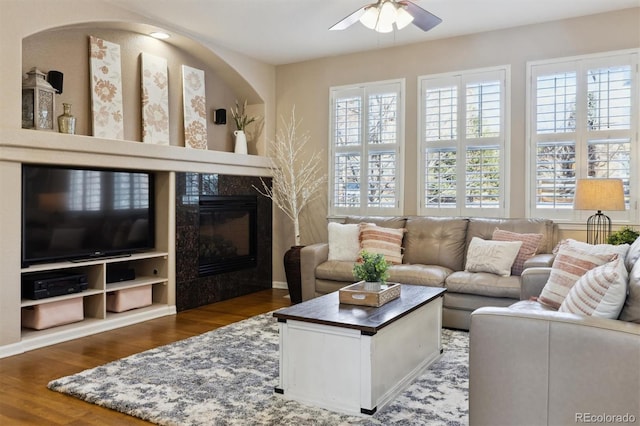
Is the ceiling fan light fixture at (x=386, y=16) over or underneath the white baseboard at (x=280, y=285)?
over

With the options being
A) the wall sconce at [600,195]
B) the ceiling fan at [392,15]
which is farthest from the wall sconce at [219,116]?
the wall sconce at [600,195]

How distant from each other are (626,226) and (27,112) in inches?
202

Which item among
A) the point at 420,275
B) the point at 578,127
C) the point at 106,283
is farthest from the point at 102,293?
the point at 578,127

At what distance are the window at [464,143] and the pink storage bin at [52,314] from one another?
3473mm

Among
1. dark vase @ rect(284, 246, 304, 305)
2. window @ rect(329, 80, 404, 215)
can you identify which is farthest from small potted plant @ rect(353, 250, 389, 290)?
window @ rect(329, 80, 404, 215)

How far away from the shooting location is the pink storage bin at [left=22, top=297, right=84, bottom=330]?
158 inches

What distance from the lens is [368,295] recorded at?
10.2 ft

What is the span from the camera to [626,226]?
14.7 feet

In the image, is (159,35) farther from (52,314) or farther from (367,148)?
(52,314)

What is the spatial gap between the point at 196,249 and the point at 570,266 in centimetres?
355

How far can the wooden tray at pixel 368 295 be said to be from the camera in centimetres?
310

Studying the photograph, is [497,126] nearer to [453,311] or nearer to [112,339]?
[453,311]

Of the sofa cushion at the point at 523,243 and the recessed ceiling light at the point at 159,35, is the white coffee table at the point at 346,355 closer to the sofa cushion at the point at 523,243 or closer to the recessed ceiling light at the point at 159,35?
the sofa cushion at the point at 523,243

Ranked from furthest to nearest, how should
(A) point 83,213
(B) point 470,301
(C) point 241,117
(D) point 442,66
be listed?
(C) point 241,117 → (D) point 442,66 → (A) point 83,213 → (B) point 470,301
